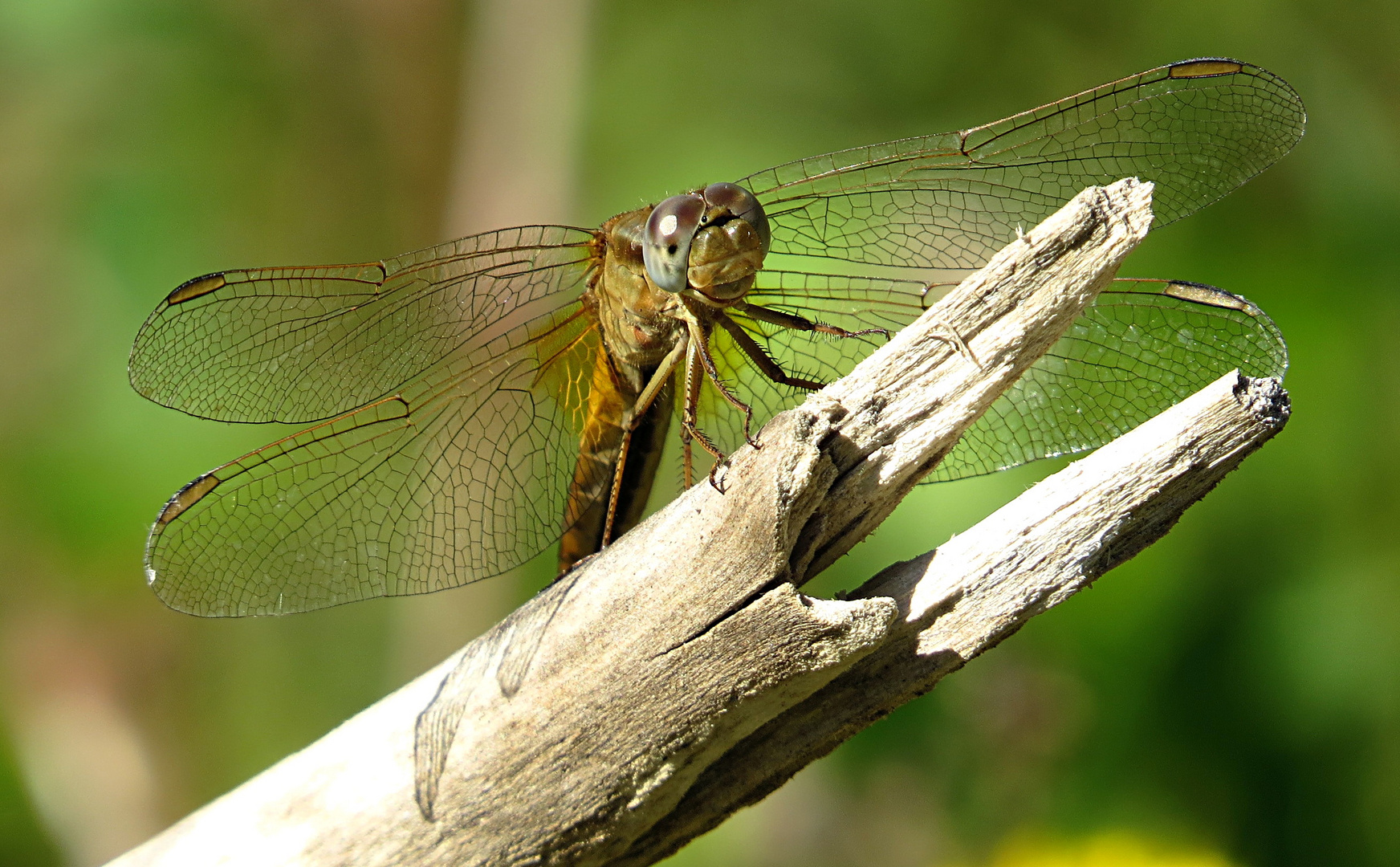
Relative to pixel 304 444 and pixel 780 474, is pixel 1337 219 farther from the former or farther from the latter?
pixel 304 444

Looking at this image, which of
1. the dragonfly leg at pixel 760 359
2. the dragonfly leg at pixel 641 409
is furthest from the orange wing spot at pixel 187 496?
the dragonfly leg at pixel 760 359

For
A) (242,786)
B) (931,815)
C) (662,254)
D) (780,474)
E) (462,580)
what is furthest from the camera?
(931,815)

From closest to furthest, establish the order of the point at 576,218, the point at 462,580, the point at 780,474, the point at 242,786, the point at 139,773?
the point at 780,474, the point at 242,786, the point at 462,580, the point at 139,773, the point at 576,218

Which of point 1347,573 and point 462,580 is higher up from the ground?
point 462,580

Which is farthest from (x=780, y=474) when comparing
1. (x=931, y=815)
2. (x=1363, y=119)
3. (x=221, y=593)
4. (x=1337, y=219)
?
(x=1363, y=119)

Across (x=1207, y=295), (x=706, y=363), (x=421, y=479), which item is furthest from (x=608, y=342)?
(x=1207, y=295)

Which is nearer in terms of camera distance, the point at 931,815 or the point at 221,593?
the point at 221,593

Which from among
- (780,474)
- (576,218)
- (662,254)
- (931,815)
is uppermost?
(576,218)

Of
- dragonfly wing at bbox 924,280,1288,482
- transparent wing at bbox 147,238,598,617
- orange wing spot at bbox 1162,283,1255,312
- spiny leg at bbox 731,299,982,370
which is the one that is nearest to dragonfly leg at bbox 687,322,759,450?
spiny leg at bbox 731,299,982,370
